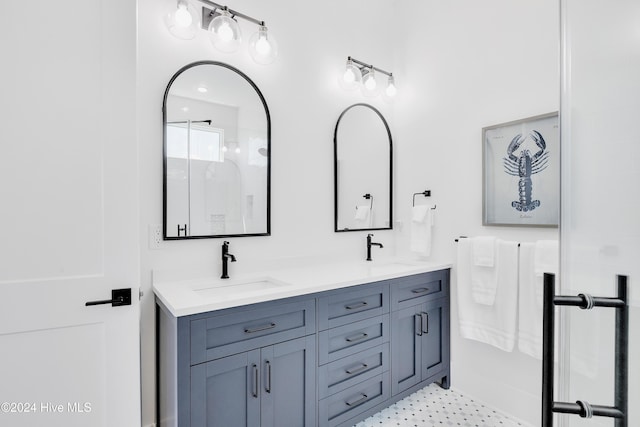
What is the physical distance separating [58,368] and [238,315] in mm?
680

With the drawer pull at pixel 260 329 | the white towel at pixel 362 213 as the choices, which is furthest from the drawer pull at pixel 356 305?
the white towel at pixel 362 213

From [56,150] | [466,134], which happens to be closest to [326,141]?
[466,134]

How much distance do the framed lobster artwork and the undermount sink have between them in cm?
144

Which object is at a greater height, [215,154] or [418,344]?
[215,154]

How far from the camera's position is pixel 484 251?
201cm

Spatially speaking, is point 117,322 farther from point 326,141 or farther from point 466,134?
point 466,134

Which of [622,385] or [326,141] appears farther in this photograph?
[326,141]

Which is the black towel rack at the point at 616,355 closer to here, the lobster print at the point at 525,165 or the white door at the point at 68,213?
the lobster print at the point at 525,165

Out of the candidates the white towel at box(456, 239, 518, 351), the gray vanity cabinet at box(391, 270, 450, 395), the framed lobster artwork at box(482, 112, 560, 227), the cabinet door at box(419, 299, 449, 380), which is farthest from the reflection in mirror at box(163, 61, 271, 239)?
the framed lobster artwork at box(482, 112, 560, 227)

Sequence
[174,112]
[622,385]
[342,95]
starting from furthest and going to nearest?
[342,95] < [174,112] < [622,385]

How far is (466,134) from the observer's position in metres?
2.25

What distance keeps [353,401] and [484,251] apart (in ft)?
3.88

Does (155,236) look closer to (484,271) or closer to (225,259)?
(225,259)

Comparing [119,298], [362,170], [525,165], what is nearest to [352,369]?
[119,298]
